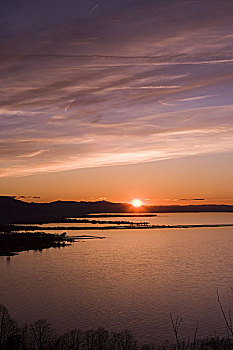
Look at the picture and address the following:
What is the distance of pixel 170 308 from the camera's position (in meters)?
40.1

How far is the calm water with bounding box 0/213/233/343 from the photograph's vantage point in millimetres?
36000

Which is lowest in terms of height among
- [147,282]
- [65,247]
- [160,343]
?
[160,343]

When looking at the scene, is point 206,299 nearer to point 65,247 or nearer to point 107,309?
point 107,309

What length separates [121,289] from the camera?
157 ft

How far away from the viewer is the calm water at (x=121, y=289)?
36.0m

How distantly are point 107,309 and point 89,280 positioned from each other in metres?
13.9

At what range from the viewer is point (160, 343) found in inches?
1200

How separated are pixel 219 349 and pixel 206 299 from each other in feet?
66.7

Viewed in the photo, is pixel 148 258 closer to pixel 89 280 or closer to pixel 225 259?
pixel 225 259

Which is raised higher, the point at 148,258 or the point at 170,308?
the point at 148,258

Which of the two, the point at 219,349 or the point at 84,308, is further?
the point at 84,308

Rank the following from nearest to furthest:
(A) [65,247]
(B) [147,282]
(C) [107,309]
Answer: (C) [107,309], (B) [147,282], (A) [65,247]

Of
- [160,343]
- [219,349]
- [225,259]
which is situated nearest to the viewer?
[219,349]

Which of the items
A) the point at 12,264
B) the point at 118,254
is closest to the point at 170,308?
the point at 12,264
